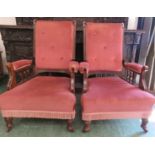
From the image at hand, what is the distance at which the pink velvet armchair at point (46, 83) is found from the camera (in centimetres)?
145

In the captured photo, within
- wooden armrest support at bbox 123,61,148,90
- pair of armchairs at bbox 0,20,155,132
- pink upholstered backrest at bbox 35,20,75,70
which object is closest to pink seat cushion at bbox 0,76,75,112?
pair of armchairs at bbox 0,20,155,132

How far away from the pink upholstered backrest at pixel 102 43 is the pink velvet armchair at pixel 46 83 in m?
0.18

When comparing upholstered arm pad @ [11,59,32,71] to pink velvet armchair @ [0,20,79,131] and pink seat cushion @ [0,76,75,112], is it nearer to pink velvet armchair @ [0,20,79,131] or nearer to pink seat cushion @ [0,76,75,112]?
pink velvet armchair @ [0,20,79,131]

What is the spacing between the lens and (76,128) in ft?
5.37

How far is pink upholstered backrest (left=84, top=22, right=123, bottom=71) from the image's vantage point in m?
1.81

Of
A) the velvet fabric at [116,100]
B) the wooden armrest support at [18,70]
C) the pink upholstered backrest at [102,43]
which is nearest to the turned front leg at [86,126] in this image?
the velvet fabric at [116,100]

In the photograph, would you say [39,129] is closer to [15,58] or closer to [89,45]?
[89,45]

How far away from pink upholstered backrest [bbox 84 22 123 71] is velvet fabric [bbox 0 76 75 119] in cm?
51

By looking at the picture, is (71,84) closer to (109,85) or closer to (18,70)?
(109,85)

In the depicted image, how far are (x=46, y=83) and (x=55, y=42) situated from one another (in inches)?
18.0

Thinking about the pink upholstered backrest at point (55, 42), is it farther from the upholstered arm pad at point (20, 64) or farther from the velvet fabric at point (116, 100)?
the velvet fabric at point (116, 100)

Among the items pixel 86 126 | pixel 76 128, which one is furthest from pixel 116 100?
pixel 76 128

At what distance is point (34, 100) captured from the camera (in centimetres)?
144
